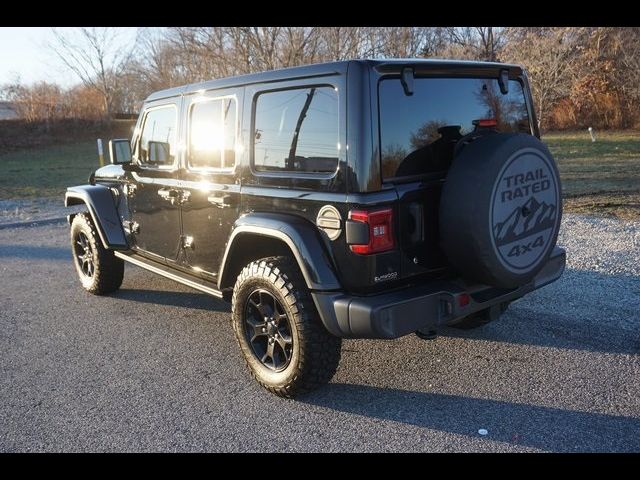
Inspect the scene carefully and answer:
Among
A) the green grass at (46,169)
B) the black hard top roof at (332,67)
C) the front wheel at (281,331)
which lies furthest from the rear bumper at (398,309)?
the green grass at (46,169)

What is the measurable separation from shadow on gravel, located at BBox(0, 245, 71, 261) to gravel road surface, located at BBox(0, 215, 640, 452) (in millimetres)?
2218

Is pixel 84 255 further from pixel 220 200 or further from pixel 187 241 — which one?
pixel 220 200

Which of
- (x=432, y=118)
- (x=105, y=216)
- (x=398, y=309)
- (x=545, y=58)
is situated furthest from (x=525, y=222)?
(x=545, y=58)

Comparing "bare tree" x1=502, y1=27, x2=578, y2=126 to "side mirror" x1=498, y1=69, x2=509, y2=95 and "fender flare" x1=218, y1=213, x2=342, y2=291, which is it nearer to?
"side mirror" x1=498, y1=69, x2=509, y2=95

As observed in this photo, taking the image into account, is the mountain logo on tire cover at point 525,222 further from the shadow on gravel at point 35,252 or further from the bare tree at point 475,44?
the bare tree at point 475,44

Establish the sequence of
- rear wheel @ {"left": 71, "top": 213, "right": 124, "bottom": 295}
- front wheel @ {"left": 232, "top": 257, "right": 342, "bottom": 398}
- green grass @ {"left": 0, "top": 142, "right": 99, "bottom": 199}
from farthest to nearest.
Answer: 1. green grass @ {"left": 0, "top": 142, "right": 99, "bottom": 199}
2. rear wheel @ {"left": 71, "top": 213, "right": 124, "bottom": 295}
3. front wheel @ {"left": 232, "top": 257, "right": 342, "bottom": 398}

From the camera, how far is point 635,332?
158 inches

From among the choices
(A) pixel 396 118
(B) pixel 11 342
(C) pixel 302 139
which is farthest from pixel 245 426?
(B) pixel 11 342

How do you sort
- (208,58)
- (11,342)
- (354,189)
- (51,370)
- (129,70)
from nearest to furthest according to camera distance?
(354,189) < (51,370) < (11,342) < (208,58) < (129,70)

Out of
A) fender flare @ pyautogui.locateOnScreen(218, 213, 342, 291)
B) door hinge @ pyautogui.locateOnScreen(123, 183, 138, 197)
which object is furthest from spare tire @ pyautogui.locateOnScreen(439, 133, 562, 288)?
door hinge @ pyautogui.locateOnScreen(123, 183, 138, 197)

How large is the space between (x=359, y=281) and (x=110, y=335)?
2.57 metres

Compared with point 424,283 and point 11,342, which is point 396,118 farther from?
point 11,342

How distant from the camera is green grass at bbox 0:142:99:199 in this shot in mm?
13789

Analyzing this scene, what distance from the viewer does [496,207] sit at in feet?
9.65
